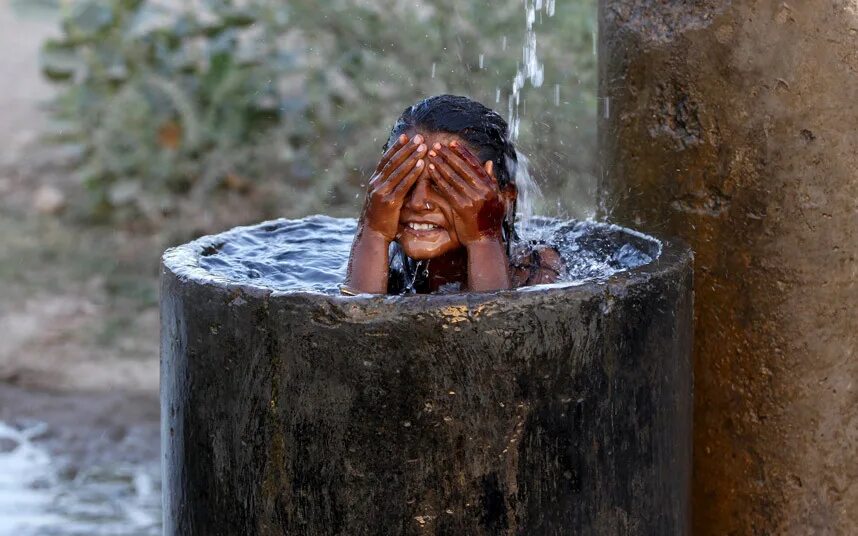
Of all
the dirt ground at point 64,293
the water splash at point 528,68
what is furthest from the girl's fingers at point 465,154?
the water splash at point 528,68

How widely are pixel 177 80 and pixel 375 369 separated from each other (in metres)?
6.09

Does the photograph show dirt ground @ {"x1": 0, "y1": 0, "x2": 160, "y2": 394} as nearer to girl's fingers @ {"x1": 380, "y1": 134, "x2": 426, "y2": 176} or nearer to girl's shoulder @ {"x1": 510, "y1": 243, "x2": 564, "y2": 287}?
girl's shoulder @ {"x1": 510, "y1": 243, "x2": 564, "y2": 287}

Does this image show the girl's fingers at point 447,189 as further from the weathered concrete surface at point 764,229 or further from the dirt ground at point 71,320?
the dirt ground at point 71,320

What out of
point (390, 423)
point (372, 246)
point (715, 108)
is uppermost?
point (715, 108)

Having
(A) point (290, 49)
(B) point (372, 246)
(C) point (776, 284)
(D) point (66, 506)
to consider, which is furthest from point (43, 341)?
(C) point (776, 284)

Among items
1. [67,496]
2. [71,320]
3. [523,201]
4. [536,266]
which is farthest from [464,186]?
[71,320]

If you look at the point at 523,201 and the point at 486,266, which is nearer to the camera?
the point at 486,266

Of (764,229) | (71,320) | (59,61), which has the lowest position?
(71,320)

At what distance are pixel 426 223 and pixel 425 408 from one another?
69 centimetres

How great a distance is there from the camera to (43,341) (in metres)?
6.34

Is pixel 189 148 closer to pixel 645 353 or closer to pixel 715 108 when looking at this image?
pixel 715 108

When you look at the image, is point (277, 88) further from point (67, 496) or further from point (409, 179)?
point (409, 179)

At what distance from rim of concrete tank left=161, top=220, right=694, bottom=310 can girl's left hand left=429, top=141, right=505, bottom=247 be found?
0.41 m

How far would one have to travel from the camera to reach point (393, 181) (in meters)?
2.70
